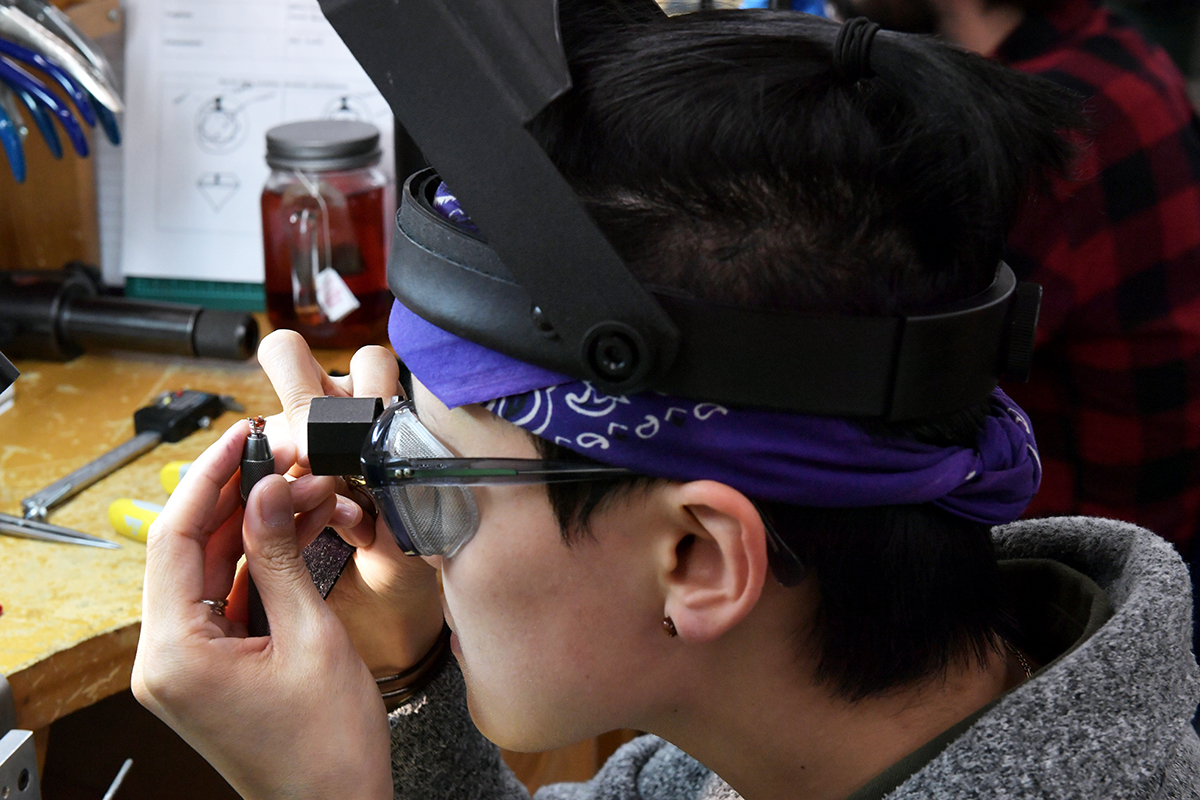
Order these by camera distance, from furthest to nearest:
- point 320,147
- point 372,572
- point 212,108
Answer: point 212,108 < point 320,147 < point 372,572

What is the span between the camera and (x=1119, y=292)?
163 cm

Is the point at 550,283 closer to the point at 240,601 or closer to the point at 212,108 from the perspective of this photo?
the point at 240,601

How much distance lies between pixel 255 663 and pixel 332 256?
0.97 metres

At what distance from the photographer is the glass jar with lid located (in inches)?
67.3

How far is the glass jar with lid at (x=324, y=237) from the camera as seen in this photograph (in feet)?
5.61

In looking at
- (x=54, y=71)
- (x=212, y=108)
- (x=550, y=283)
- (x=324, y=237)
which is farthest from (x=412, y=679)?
(x=212, y=108)

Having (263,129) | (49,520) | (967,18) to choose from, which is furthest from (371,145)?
(967,18)

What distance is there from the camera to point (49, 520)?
1247 millimetres

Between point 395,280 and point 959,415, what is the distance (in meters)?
0.39

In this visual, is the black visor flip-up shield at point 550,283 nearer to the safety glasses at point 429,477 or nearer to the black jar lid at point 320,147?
the safety glasses at point 429,477

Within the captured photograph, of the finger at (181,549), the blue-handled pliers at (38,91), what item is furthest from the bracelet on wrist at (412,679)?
the blue-handled pliers at (38,91)

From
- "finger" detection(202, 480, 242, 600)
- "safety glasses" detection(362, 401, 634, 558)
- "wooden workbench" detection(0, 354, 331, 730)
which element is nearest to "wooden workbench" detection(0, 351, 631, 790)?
"wooden workbench" detection(0, 354, 331, 730)

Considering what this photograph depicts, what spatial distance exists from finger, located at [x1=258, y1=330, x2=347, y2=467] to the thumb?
0.11 m

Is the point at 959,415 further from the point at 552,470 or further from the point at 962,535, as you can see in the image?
the point at 552,470
